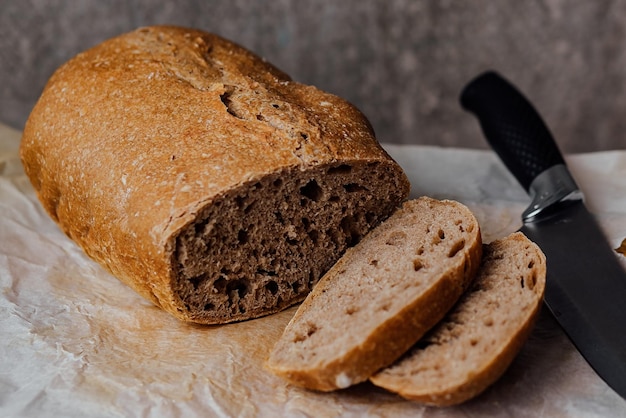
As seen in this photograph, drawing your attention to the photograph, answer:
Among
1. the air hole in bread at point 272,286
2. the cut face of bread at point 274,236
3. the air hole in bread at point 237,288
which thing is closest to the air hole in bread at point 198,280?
the cut face of bread at point 274,236

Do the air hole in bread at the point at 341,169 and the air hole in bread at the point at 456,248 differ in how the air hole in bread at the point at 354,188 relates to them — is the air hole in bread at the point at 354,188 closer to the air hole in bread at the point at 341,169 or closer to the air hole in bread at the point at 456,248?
the air hole in bread at the point at 341,169

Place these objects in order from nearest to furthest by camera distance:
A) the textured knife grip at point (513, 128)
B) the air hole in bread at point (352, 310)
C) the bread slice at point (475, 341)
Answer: the bread slice at point (475, 341) → the air hole in bread at point (352, 310) → the textured knife grip at point (513, 128)

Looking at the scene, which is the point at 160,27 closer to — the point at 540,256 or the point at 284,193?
the point at 284,193

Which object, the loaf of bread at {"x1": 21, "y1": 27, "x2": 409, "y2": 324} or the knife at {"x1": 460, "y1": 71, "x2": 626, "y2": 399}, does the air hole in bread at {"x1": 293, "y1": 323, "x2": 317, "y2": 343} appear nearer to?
the loaf of bread at {"x1": 21, "y1": 27, "x2": 409, "y2": 324}

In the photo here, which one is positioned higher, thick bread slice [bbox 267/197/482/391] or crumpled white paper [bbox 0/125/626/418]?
thick bread slice [bbox 267/197/482/391]

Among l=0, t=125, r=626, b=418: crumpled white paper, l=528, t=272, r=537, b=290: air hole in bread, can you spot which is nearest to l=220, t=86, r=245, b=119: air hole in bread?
l=0, t=125, r=626, b=418: crumpled white paper

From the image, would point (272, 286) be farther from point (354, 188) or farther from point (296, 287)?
point (354, 188)

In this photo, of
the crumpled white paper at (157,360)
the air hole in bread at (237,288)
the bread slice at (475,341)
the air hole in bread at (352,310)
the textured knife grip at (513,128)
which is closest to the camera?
the bread slice at (475,341)
